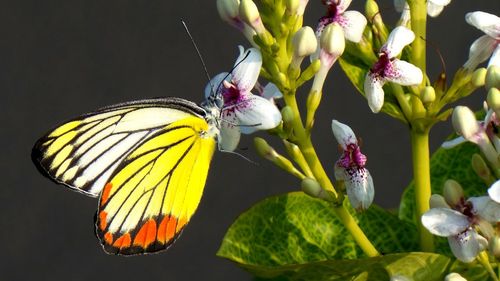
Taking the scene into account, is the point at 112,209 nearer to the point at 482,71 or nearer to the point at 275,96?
the point at 275,96

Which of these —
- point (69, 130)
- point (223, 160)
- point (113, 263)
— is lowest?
point (113, 263)

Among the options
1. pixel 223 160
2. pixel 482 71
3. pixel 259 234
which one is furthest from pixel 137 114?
pixel 223 160

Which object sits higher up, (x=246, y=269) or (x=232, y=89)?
(x=232, y=89)

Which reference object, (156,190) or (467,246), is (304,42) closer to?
(467,246)

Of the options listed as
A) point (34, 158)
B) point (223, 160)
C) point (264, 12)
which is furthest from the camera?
point (223, 160)

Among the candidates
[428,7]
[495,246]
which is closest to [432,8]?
[428,7]

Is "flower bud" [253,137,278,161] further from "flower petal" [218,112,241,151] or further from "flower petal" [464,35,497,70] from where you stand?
"flower petal" [464,35,497,70]
